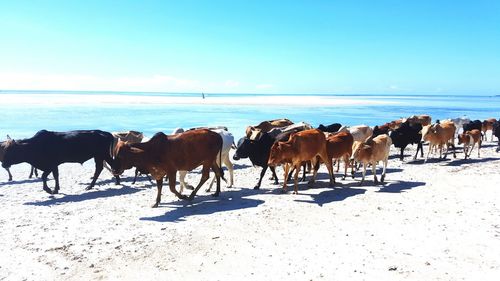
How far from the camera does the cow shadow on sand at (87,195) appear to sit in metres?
10.6

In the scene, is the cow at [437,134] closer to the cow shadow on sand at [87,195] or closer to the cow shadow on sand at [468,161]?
the cow shadow on sand at [468,161]

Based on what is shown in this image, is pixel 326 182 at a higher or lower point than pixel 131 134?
lower

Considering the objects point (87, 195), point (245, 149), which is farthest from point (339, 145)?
point (87, 195)

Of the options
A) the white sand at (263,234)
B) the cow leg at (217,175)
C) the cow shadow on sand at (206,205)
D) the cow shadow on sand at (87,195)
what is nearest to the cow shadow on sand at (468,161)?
the white sand at (263,234)

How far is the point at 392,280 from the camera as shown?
554 centimetres

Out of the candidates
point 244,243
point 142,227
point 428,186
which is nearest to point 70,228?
point 142,227

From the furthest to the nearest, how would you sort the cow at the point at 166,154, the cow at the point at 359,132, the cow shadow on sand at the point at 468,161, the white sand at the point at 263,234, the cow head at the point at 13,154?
1. the cow at the point at 359,132
2. the cow shadow on sand at the point at 468,161
3. the cow head at the point at 13,154
4. the cow at the point at 166,154
5. the white sand at the point at 263,234

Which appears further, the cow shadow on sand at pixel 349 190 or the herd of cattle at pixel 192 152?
the cow shadow on sand at pixel 349 190

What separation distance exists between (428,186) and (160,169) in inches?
281

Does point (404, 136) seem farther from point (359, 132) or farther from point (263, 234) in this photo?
point (263, 234)

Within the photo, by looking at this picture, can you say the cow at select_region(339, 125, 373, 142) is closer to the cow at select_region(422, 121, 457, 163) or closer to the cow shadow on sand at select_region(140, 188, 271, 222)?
the cow at select_region(422, 121, 457, 163)

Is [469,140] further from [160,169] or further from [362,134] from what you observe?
[160,169]

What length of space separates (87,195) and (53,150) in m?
1.91

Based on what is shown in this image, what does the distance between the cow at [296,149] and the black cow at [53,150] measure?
5758 millimetres
